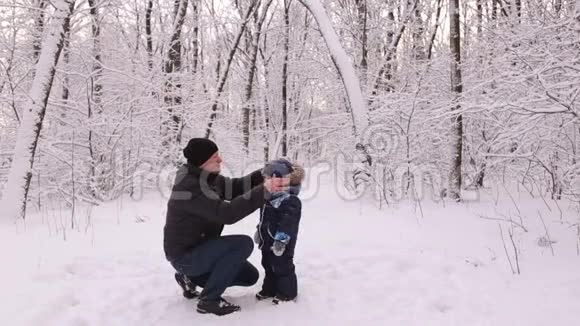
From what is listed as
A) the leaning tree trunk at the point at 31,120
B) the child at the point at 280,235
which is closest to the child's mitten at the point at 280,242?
the child at the point at 280,235

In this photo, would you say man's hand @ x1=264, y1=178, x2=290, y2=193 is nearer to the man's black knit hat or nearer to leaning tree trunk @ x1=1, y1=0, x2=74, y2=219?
the man's black knit hat

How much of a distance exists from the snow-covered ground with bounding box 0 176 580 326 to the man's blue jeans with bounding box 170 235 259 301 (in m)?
0.23

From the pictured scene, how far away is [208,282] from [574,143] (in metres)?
4.22

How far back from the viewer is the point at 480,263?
12.7 ft

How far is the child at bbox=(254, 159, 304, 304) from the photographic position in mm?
3475

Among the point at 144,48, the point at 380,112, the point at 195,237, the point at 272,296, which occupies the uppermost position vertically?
the point at 144,48

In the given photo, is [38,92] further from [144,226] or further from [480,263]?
[480,263]

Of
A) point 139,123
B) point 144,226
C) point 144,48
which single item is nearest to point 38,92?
point 144,226

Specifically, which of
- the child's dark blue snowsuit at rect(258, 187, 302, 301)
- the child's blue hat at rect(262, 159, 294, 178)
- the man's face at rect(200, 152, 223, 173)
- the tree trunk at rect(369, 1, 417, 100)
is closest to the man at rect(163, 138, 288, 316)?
the man's face at rect(200, 152, 223, 173)

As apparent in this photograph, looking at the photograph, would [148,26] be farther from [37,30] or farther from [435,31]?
[435,31]

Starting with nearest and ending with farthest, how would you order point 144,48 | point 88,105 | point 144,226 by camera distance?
point 144,226 → point 88,105 → point 144,48

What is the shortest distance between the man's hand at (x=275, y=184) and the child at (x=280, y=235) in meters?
0.13

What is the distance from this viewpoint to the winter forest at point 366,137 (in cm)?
386

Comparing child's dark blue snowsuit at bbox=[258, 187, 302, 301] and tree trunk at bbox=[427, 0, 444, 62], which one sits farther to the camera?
tree trunk at bbox=[427, 0, 444, 62]
